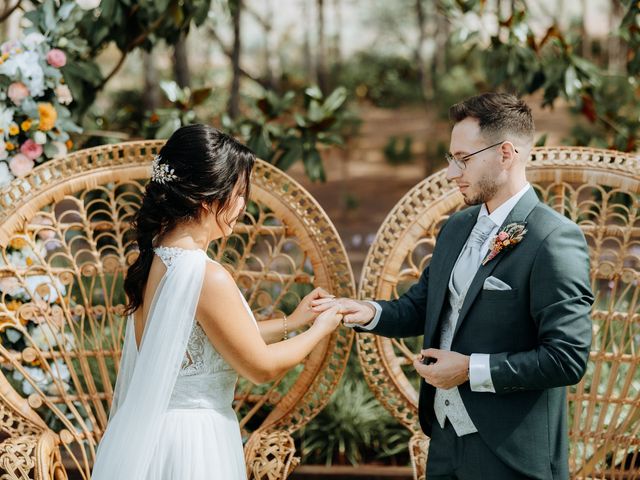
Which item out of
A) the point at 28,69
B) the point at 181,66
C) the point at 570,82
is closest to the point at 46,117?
the point at 28,69

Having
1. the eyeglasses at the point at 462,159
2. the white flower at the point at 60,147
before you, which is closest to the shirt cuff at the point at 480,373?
the eyeglasses at the point at 462,159

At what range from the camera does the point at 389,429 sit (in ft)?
12.0

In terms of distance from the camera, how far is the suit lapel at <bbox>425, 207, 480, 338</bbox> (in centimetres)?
229

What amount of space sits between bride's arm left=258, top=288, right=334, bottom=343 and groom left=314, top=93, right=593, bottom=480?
0.43 metres

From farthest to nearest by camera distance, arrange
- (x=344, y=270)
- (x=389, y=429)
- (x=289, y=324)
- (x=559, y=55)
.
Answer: (x=559, y=55), (x=389, y=429), (x=344, y=270), (x=289, y=324)

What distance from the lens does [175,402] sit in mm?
2295

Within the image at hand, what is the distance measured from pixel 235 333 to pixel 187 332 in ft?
0.45

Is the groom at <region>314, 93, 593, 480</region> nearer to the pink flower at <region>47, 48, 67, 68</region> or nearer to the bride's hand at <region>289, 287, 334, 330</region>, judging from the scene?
the bride's hand at <region>289, 287, 334, 330</region>

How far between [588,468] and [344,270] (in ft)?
3.60

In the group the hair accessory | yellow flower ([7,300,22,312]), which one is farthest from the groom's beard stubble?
yellow flower ([7,300,22,312])

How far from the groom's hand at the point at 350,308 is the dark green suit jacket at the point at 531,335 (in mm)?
281

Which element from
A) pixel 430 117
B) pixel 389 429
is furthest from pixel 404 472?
pixel 430 117

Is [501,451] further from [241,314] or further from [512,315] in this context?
[241,314]

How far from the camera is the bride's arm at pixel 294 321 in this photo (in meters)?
2.57
